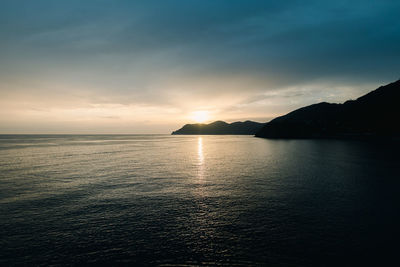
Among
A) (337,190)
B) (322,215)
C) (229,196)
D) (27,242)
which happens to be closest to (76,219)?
(27,242)

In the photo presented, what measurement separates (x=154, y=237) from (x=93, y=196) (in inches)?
709

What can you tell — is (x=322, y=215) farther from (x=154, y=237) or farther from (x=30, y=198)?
(x=30, y=198)

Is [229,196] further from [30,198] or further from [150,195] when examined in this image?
[30,198]

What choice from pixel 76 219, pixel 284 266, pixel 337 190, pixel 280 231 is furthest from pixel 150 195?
pixel 337 190

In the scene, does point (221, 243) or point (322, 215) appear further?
point (322, 215)

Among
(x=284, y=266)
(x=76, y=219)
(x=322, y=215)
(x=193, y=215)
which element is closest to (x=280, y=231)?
(x=284, y=266)

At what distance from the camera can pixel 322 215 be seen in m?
24.0

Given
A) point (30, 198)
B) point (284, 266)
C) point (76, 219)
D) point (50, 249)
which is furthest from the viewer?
point (30, 198)

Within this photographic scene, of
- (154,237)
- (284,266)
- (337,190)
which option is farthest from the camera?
(337,190)

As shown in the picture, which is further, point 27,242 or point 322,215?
point 322,215

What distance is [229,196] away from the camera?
31.6 meters

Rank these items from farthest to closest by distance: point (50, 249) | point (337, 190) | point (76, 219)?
point (337, 190), point (76, 219), point (50, 249)

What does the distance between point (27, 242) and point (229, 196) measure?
2418 cm

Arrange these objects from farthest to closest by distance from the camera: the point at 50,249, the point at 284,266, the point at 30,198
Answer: the point at 30,198
the point at 50,249
the point at 284,266
